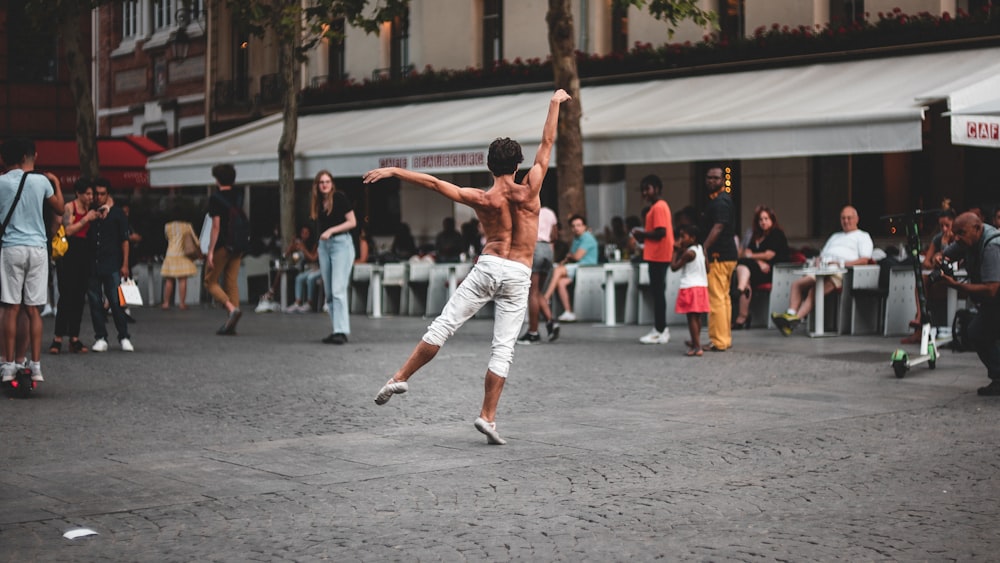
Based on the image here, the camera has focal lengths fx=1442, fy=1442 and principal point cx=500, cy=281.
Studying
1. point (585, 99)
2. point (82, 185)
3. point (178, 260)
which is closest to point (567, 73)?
point (585, 99)

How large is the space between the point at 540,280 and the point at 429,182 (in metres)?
7.75

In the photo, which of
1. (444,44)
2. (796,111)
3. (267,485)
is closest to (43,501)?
(267,485)

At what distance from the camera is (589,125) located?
2009 cm

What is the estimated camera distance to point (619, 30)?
81.7ft

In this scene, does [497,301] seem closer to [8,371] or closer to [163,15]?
[8,371]

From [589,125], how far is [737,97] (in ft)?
6.87

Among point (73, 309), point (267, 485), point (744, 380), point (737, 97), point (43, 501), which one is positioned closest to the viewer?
point (43, 501)

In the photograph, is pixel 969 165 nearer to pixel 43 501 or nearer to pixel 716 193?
pixel 716 193

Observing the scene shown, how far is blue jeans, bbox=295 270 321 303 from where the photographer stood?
21.8m

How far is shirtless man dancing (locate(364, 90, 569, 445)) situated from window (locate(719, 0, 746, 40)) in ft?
49.6

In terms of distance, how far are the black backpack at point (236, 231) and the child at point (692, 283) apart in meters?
5.17

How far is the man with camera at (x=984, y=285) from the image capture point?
33.3ft

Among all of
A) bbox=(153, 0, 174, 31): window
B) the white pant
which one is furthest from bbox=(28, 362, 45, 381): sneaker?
bbox=(153, 0, 174, 31): window

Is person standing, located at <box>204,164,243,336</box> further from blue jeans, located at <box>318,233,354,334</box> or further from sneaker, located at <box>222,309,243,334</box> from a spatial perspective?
blue jeans, located at <box>318,233,354,334</box>
